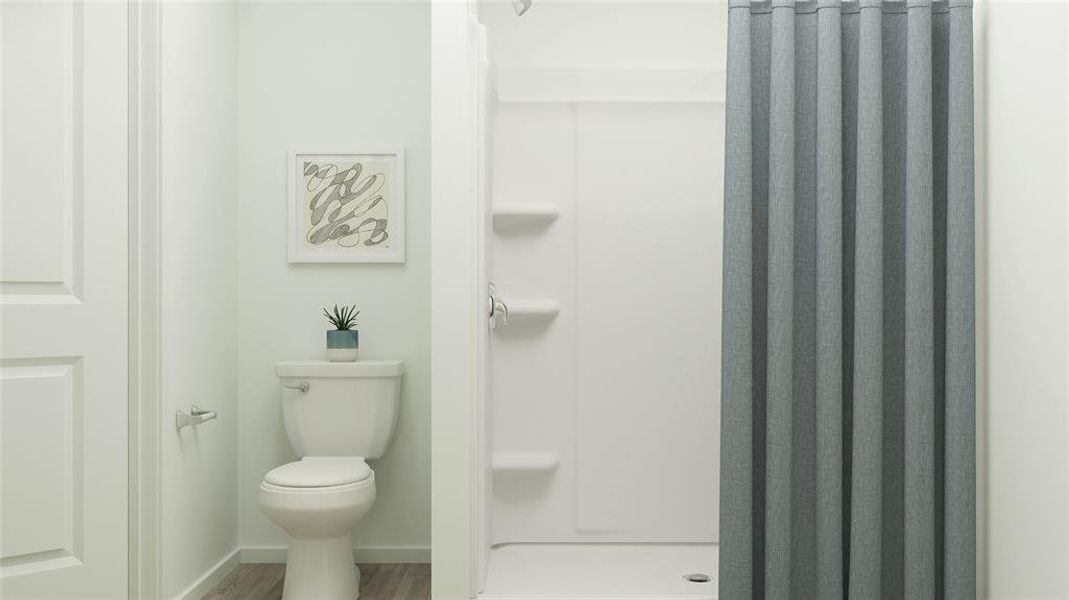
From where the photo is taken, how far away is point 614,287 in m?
3.11

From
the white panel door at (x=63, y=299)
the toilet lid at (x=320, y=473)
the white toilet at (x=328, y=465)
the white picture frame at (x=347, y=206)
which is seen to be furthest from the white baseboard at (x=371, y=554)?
the white picture frame at (x=347, y=206)

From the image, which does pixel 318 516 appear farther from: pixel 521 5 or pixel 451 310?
pixel 521 5

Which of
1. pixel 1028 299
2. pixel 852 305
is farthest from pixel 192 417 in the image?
pixel 1028 299

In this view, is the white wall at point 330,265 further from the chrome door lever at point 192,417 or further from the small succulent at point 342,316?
the chrome door lever at point 192,417

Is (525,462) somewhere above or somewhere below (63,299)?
below

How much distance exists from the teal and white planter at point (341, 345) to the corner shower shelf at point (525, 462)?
0.62 meters

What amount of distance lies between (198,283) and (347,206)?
1.99ft

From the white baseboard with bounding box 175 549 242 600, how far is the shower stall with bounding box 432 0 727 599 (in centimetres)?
92

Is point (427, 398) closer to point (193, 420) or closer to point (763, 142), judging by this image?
point (193, 420)

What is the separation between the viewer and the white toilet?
101 inches

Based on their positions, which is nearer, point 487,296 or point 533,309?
point 487,296

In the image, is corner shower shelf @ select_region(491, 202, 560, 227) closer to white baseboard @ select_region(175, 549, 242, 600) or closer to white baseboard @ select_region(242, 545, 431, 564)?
white baseboard @ select_region(242, 545, 431, 564)

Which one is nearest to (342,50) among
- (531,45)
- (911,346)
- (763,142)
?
(531,45)

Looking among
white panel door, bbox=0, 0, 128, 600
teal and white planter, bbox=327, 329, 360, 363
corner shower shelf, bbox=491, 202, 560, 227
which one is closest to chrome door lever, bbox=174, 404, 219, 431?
white panel door, bbox=0, 0, 128, 600
